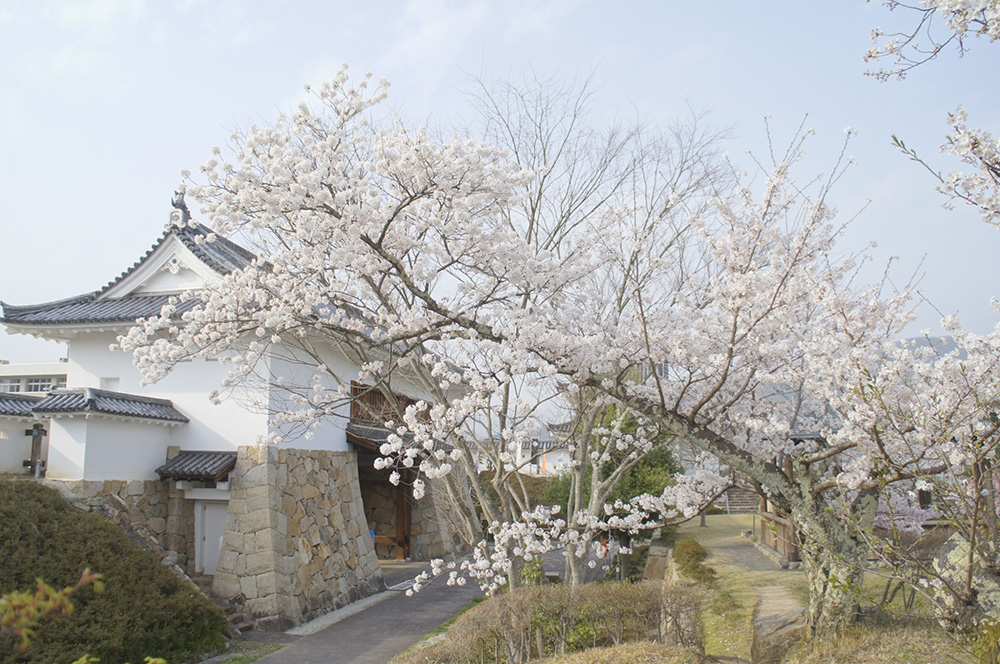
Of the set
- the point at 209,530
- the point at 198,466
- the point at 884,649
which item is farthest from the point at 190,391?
the point at 884,649

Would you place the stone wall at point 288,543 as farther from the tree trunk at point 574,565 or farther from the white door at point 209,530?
the tree trunk at point 574,565

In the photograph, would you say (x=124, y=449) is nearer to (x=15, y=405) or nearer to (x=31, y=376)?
(x=15, y=405)

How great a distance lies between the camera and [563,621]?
672 cm

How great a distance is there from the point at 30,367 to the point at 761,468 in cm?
2743

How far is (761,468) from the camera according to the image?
5465mm

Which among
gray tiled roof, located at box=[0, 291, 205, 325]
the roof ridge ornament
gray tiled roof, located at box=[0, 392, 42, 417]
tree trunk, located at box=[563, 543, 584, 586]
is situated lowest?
tree trunk, located at box=[563, 543, 584, 586]

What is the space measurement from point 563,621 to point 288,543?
573cm

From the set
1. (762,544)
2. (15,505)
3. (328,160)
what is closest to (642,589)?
(328,160)

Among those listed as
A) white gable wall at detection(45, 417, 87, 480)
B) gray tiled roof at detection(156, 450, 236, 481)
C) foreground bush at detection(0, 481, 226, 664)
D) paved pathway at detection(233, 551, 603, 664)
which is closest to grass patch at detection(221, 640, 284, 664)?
paved pathway at detection(233, 551, 603, 664)

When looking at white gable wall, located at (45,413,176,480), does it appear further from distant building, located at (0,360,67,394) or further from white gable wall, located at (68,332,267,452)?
distant building, located at (0,360,67,394)

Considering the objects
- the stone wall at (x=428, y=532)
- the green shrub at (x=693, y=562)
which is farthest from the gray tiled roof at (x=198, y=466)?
the green shrub at (x=693, y=562)

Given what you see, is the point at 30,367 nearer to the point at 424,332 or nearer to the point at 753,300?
the point at 424,332

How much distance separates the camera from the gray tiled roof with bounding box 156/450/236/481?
10.2 meters

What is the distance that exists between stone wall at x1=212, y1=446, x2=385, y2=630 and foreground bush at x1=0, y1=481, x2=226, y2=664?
1.21 metres
